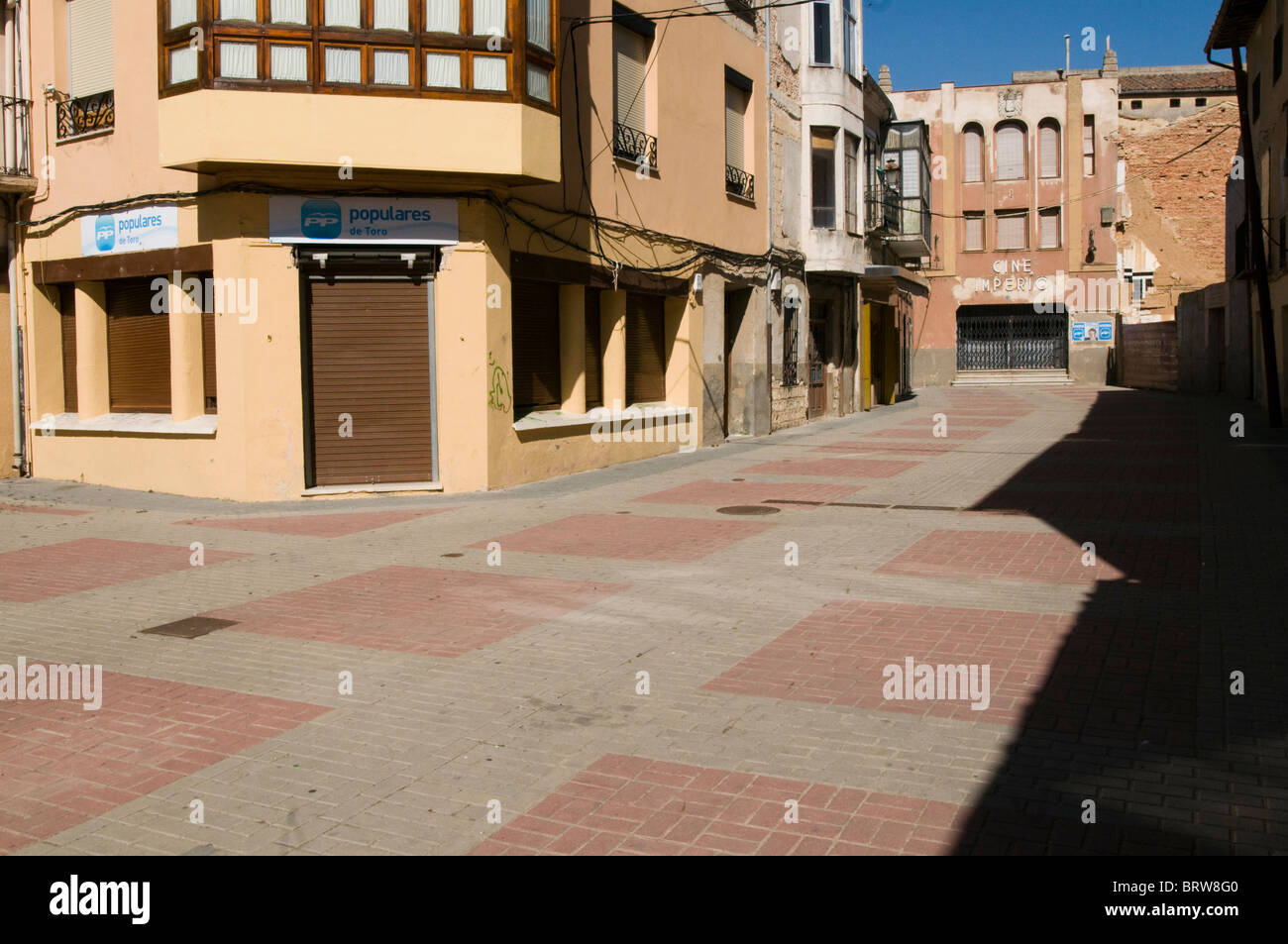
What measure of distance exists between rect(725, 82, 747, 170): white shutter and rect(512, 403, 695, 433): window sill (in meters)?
5.08

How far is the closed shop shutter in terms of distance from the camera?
1463 centimetres

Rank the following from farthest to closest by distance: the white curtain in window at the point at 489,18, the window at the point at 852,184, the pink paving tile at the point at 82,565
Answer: the window at the point at 852,184 → the white curtain in window at the point at 489,18 → the pink paving tile at the point at 82,565

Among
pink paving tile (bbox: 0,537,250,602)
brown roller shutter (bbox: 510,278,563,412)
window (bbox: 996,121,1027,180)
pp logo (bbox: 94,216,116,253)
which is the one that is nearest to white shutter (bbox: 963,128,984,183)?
window (bbox: 996,121,1027,180)

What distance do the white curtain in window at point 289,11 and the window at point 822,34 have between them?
48.8 feet

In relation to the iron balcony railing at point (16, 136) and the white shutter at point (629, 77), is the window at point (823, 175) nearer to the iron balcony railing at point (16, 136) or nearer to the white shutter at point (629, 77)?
the white shutter at point (629, 77)

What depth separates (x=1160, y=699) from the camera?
5.57 meters

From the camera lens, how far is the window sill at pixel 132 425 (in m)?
13.8

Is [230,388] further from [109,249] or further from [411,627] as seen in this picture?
[411,627]

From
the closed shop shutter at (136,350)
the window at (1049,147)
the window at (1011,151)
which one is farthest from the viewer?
the window at (1011,151)

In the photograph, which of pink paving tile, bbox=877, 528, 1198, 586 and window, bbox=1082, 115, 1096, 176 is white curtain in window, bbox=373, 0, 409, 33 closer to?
pink paving tile, bbox=877, 528, 1198, 586

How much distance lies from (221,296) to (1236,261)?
26.5 metres

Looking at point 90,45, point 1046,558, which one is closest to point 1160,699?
point 1046,558

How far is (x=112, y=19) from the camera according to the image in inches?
564

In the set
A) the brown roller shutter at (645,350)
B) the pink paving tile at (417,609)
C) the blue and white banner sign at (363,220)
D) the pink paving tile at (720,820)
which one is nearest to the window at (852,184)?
the brown roller shutter at (645,350)
